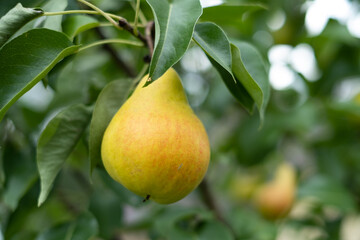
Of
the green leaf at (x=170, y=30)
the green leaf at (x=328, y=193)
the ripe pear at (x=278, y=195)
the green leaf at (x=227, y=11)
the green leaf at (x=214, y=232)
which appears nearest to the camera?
the green leaf at (x=170, y=30)

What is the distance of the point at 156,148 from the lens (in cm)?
50

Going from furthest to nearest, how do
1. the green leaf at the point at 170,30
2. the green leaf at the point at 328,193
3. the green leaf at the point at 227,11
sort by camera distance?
the green leaf at the point at 328,193 < the green leaf at the point at 227,11 < the green leaf at the point at 170,30

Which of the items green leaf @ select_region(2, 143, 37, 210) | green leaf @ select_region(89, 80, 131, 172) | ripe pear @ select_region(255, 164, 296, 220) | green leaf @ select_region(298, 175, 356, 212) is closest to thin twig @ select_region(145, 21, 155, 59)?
green leaf @ select_region(89, 80, 131, 172)

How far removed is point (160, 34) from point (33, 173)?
18.1 inches

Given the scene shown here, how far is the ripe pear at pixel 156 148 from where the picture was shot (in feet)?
1.65

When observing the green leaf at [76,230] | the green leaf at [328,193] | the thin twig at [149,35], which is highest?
the thin twig at [149,35]

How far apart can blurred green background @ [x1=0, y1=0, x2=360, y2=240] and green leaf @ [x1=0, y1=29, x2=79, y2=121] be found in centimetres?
14

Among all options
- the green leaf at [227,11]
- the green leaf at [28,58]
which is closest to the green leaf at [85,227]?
the green leaf at [28,58]

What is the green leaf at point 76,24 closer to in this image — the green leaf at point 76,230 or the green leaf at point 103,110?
the green leaf at point 103,110

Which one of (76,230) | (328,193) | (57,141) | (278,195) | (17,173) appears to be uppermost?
(57,141)

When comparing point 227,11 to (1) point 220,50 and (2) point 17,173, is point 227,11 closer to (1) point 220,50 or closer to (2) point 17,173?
(1) point 220,50

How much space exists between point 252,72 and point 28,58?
337mm

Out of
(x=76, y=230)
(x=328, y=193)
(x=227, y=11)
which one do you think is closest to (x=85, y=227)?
(x=76, y=230)

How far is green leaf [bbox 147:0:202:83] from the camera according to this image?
48cm
